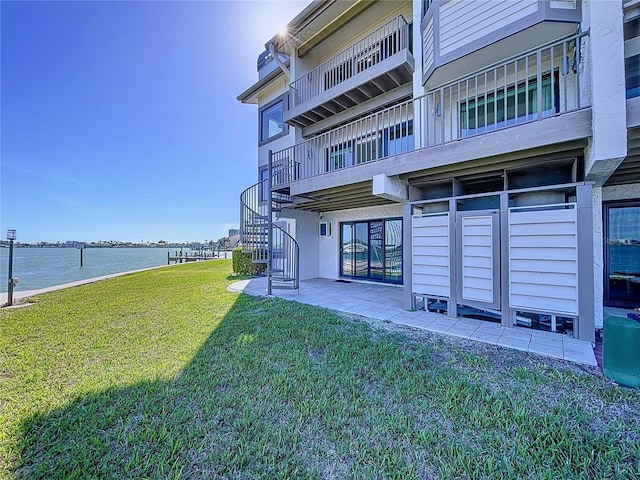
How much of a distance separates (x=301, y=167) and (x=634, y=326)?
813cm

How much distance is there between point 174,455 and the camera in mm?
1949

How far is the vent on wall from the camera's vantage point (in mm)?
10188

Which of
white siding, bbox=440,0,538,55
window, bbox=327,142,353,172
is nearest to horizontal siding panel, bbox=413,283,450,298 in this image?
window, bbox=327,142,353,172

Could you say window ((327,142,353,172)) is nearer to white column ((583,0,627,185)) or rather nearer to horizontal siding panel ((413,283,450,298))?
horizontal siding panel ((413,283,450,298))

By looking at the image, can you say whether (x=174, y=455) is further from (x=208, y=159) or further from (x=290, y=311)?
(x=208, y=159)

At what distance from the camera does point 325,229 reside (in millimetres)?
10320

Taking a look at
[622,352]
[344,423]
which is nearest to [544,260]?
[622,352]

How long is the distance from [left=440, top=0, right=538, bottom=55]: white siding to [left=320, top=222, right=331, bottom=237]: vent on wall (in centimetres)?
616

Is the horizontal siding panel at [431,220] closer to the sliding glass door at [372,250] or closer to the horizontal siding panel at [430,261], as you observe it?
the horizontal siding panel at [430,261]

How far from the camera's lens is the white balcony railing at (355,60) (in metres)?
7.38

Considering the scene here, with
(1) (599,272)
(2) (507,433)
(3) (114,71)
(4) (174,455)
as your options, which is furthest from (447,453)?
(3) (114,71)

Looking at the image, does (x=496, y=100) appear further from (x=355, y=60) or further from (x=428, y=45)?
(x=355, y=60)

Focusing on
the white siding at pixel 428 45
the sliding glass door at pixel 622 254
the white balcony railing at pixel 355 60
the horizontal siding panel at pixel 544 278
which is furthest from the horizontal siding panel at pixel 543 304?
the white balcony railing at pixel 355 60

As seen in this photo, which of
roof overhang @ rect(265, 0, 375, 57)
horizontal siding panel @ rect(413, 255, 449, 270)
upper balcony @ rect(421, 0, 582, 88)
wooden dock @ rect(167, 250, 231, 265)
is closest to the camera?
upper balcony @ rect(421, 0, 582, 88)
